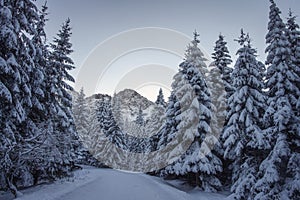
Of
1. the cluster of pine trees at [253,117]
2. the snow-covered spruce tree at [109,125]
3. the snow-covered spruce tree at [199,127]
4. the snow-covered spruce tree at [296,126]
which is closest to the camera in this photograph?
the snow-covered spruce tree at [296,126]

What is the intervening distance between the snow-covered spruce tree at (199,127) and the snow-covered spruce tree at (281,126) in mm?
6835

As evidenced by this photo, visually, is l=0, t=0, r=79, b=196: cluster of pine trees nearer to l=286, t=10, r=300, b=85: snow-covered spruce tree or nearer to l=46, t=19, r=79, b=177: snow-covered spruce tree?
l=46, t=19, r=79, b=177: snow-covered spruce tree

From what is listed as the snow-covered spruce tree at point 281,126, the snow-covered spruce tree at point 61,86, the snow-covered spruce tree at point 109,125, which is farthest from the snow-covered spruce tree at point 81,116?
the snow-covered spruce tree at point 281,126

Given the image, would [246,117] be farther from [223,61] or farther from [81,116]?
[81,116]

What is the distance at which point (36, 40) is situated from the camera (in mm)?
18328

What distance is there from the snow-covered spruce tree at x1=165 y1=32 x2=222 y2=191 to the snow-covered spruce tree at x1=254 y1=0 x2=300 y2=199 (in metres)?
6.83

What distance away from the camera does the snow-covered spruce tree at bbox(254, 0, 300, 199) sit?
12.3 m

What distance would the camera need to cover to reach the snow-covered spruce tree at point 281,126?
12328 millimetres

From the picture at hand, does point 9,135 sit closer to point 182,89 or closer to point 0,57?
point 0,57

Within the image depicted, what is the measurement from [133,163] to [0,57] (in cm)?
4817

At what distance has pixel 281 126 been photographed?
12633mm

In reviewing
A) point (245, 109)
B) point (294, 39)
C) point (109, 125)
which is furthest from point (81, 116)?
point (294, 39)

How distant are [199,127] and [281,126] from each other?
30.4 feet

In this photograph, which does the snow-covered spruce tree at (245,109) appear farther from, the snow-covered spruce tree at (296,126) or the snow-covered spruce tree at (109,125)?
the snow-covered spruce tree at (109,125)
